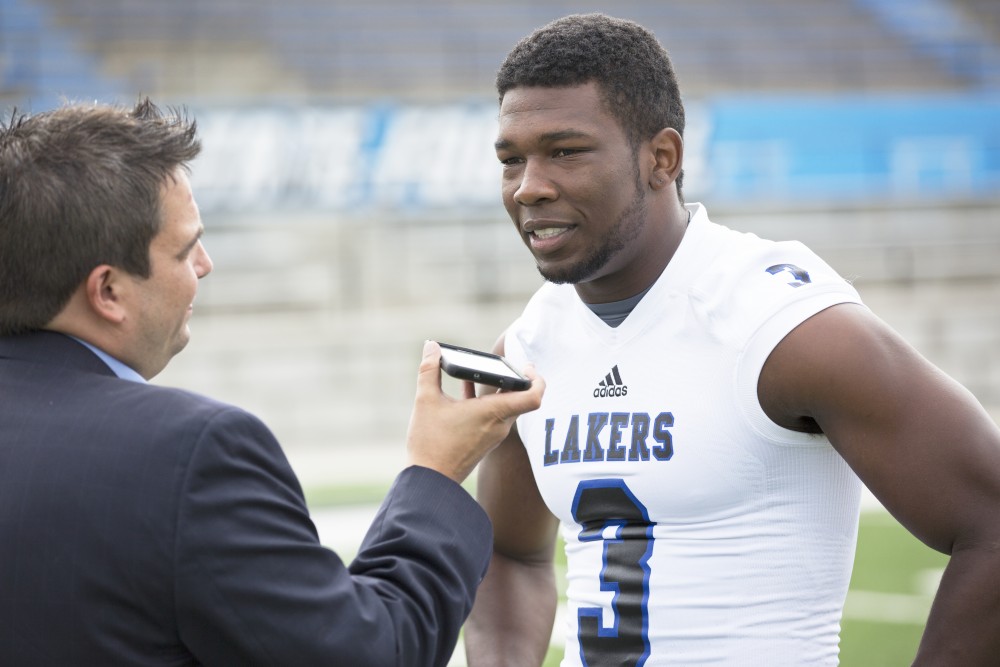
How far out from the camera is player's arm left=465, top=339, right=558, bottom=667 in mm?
2770

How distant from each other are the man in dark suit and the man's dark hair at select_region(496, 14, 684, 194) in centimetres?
84

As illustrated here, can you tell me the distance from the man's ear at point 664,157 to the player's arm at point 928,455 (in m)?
0.58

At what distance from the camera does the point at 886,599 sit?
662 centimetres

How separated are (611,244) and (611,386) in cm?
28

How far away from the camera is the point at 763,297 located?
7.46 ft

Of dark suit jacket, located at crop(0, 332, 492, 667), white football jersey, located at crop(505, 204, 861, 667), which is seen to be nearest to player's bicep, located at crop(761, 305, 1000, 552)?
white football jersey, located at crop(505, 204, 861, 667)

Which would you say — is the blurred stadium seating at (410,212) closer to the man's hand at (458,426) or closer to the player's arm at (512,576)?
the player's arm at (512,576)

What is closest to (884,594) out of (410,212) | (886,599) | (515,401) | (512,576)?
(886,599)

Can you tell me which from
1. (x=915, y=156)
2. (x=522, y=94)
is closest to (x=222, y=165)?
(x=915, y=156)

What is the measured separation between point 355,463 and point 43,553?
9753 mm

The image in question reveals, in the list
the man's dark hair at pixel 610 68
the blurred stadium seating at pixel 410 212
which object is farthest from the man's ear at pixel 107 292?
the blurred stadium seating at pixel 410 212

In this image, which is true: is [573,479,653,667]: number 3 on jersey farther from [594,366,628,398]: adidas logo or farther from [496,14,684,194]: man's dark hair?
[496,14,684,194]: man's dark hair

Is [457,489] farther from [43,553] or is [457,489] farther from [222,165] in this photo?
[222,165]

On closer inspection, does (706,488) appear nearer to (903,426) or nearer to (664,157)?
(903,426)
